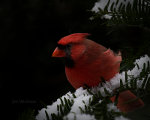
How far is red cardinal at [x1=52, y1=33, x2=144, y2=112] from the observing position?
564mm

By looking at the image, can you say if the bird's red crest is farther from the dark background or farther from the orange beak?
the dark background

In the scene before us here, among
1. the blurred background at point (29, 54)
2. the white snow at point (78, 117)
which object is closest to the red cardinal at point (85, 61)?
the white snow at point (78, 117)

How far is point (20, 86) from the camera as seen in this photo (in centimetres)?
188

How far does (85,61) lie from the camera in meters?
0.60

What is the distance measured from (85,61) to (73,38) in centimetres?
9

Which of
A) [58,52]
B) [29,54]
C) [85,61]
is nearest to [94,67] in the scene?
[85,61]

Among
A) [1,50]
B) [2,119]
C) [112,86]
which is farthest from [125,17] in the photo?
[1,50]

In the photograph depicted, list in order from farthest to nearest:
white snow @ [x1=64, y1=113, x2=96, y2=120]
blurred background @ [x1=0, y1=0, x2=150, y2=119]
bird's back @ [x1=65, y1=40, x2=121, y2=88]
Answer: blurred background @ [x1=0, y1=0, x2=150, y2=119], bird's back @ [x1=65, y1=40, x2=121, y2=88], white snow @ [x1=64, y1=113, x2=96, y2=120]

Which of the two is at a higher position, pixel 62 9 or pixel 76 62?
pixel 62 9

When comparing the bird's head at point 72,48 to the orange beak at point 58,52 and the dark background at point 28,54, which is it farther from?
the dark background at point 28,54

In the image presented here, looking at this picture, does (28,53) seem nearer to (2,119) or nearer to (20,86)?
(20,86)

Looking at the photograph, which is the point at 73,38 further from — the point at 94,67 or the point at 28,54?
the point at 28,54

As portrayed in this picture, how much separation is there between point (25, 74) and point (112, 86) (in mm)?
1580

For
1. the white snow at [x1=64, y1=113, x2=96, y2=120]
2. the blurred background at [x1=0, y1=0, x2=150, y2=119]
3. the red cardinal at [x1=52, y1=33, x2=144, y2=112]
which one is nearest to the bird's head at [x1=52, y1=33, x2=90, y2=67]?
the red cardinal at [x1=52, y1=33, x2=144, y2=112]
